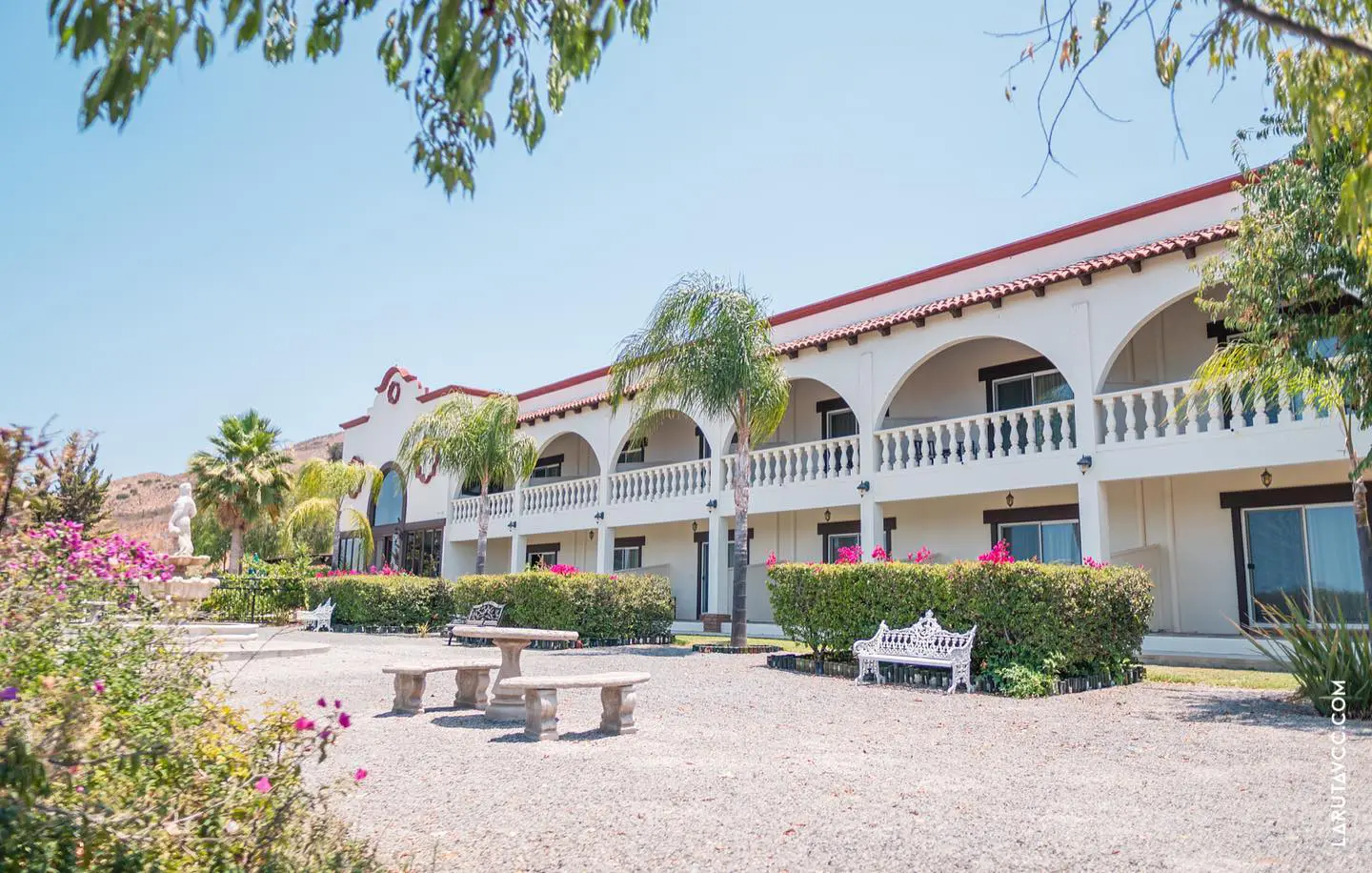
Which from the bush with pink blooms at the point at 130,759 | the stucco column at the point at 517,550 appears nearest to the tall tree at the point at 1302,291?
the bush with pink blooms at the point at 130,759

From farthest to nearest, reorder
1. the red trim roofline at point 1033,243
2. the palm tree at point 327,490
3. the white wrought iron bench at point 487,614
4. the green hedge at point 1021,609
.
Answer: the palm tree at point 327,490 < the white wrought iron bench at point 487,614 < the red trim roofline at point 1033,243 < the green hedge at point 1021,609

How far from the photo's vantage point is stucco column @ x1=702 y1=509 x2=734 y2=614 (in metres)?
20.5

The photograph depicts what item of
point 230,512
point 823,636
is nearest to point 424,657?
point 823,636

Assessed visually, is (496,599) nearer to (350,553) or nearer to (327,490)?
(327,490)

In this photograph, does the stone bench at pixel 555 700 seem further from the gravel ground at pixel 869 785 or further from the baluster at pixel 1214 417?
the baluster at pixel 1214 417

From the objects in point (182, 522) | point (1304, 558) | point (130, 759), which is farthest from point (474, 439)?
point (130, 759)

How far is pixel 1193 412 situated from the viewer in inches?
535

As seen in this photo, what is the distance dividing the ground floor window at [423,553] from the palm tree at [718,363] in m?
15.2

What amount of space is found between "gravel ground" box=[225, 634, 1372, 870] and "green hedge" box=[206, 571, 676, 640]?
808 cm

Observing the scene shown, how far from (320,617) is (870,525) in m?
13.2

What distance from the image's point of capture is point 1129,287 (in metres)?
14.5

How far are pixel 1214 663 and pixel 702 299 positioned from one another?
9229 millimetres

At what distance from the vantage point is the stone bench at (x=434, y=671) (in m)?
9.43

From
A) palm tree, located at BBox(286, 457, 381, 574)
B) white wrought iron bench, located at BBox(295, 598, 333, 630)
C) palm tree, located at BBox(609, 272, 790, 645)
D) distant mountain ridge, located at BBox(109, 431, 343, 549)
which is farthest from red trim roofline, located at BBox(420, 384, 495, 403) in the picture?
distant mountain ridge, located at BBox(109, 431, 343, 549)
